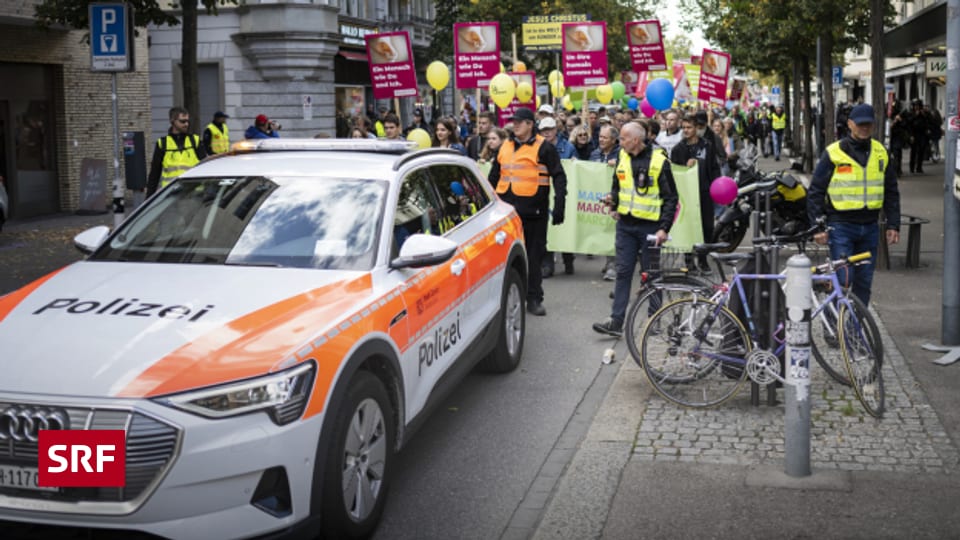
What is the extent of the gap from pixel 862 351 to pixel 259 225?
147 inches

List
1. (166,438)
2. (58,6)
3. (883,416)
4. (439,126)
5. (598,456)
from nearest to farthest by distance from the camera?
(166,438) < (598,456) < (883,416) < (439,126) < (58,6)

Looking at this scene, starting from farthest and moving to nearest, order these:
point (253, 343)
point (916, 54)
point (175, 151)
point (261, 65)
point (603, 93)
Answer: point (261, 65) < point (916, 54) < point (603, 93) < point (175, 151) < point (253, 343)

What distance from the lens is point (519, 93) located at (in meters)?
26.0

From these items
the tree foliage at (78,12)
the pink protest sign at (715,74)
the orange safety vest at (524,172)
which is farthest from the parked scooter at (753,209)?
the tree foliage at (78,12)

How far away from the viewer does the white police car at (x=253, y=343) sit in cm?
427

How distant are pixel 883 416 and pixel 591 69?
51.0ft

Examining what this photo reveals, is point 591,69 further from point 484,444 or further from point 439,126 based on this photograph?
point 484,444

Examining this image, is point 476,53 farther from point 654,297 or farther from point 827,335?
point 827,335

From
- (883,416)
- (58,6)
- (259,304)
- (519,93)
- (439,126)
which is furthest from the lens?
(519,93)

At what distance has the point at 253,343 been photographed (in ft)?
15.3

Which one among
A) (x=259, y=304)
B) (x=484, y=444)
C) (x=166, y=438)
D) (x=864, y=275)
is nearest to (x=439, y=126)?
(x=864, y=275)

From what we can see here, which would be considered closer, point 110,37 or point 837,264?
point 837,264

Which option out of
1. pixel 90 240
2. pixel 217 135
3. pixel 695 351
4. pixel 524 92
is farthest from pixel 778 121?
pixel 90 240

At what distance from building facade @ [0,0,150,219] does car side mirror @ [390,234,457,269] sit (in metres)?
17.1
